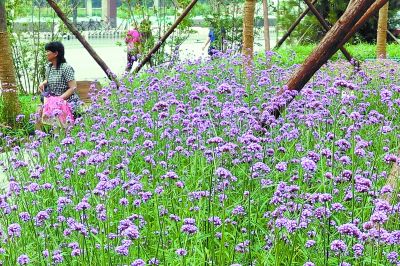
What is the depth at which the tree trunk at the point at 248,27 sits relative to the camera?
10281 mm

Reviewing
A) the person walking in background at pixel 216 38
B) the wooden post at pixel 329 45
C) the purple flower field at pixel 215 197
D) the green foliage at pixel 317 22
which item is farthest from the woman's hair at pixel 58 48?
the green foliage at pixel 317 22

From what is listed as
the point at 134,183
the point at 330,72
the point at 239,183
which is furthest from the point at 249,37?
the point at 134,183

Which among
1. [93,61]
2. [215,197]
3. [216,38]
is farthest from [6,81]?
[93,61]

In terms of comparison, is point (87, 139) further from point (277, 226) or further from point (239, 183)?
point (277, 226)

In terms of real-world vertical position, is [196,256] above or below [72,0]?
below

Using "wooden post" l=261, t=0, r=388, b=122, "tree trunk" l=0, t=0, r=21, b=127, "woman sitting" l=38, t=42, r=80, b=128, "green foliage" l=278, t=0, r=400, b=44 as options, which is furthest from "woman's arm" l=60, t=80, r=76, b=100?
"green foliage" l=278, t=0, r=400, b=44

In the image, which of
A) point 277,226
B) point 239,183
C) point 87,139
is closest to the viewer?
point 277,226

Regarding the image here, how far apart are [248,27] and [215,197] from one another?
261 inches

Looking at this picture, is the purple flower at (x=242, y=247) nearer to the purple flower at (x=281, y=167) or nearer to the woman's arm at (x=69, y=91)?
the purple flower at (x=281, y=167)

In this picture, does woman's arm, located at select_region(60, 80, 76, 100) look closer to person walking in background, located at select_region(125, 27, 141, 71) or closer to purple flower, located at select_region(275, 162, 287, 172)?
purple flower, located at select_region(275, 162, 287, 172)

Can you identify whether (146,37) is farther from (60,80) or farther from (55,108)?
(55,108)

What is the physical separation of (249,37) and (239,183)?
20.2 feet

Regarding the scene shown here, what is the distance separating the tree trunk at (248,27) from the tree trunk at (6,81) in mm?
3079

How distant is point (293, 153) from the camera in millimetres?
5039
